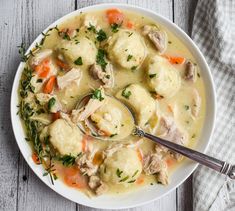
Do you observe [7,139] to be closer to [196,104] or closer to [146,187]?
[146,187]

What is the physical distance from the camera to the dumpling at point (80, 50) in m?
3.49

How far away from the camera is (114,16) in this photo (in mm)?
3656

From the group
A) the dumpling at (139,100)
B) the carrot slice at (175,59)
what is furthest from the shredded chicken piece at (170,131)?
the carrot slice at (175,59)

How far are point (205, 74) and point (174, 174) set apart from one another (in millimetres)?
820

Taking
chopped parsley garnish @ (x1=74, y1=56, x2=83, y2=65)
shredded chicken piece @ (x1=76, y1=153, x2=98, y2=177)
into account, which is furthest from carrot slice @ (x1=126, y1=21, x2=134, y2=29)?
shredded chicken piece @ (x1=76, y1=153, x2=98, y2=177)

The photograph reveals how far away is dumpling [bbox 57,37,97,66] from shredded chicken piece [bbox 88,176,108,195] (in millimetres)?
883

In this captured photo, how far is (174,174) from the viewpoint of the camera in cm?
364

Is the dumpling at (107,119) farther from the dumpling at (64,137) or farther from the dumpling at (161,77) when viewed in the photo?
the dumpling at (161,77)

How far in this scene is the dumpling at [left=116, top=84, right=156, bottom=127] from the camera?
3.47 metres

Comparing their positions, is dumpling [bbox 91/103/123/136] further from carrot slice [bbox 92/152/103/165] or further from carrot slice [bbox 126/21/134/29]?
carrot slice [bbox 126/21/134/29]

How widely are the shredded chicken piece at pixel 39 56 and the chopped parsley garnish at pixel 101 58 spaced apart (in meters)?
0.37

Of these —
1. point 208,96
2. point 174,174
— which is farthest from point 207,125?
point 174,174

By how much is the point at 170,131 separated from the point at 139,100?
1.15ft

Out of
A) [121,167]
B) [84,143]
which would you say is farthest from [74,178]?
[121,167]
